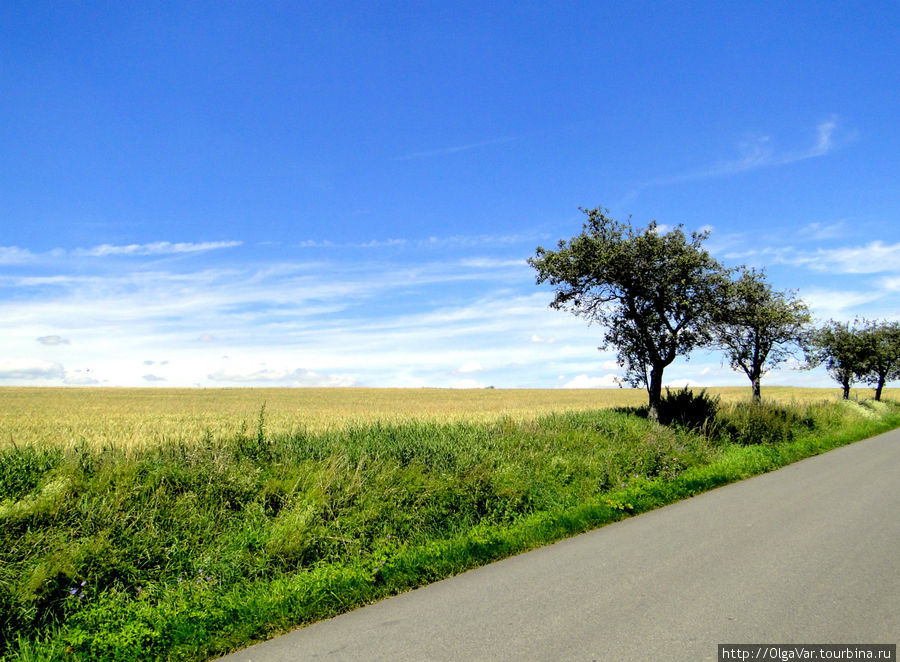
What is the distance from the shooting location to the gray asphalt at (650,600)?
4566 mm

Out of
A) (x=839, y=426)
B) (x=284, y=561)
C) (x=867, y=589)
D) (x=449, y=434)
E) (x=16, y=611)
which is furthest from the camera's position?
(x=839, y=426)

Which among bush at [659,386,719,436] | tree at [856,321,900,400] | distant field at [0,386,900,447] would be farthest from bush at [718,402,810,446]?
tree at [856,321,900,400]

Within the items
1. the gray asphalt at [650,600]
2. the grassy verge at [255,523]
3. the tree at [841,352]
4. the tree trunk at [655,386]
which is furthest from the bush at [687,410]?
the tree at [841,352]

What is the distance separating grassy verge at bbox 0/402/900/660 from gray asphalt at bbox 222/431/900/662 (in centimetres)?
49

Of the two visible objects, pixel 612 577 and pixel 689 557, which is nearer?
pixel 612 577

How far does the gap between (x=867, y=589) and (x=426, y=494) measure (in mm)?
5396

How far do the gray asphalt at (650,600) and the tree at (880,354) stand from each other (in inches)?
1680

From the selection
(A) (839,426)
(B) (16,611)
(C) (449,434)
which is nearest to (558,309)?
(C) (449,434)

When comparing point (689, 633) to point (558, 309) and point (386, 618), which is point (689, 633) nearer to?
point (386, 618)

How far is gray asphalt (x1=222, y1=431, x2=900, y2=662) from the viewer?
4.57 m

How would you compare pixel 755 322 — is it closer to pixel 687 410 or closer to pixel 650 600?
pixel 687 410

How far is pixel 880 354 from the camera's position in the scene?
42.3m

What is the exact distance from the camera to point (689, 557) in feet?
22.1

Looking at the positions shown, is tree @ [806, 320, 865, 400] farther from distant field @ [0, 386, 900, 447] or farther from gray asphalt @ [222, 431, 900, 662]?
gray asphalt @ [222, 431, 900, 662]
